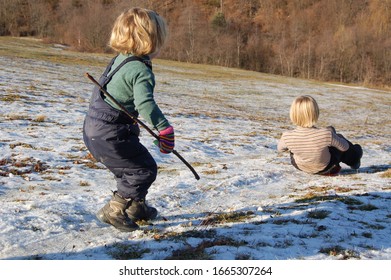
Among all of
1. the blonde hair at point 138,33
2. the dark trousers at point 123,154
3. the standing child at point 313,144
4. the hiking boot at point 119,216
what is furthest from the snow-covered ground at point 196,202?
the blonde hair at point 138,33

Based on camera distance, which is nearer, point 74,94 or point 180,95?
point 74,94

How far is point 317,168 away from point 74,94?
13.2 metres

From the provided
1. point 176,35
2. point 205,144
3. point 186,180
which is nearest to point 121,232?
point 186,180

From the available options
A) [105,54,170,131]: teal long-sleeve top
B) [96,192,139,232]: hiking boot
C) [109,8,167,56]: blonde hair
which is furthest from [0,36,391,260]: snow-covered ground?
[109,8,167,56]: blonde hair

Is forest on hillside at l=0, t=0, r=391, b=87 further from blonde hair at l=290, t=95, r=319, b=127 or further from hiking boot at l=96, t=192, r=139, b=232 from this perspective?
hiking boot at l=96, t=192, r=139, b=232

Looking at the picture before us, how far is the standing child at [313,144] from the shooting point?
24.4ft

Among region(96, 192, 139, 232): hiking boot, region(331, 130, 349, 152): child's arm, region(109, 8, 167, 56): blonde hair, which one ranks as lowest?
region(96, 192, 139, 232): hiking boot

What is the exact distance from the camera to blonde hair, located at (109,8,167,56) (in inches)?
168

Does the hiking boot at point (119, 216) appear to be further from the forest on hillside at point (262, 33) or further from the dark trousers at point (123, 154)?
the forest on hillside at point (262, 33)

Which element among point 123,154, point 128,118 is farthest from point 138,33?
point 123,154

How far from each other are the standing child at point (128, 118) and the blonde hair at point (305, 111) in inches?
147

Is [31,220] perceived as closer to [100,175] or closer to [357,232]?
[100,175]

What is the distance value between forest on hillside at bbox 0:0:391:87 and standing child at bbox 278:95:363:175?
55.0 meters

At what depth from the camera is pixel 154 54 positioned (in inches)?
175
